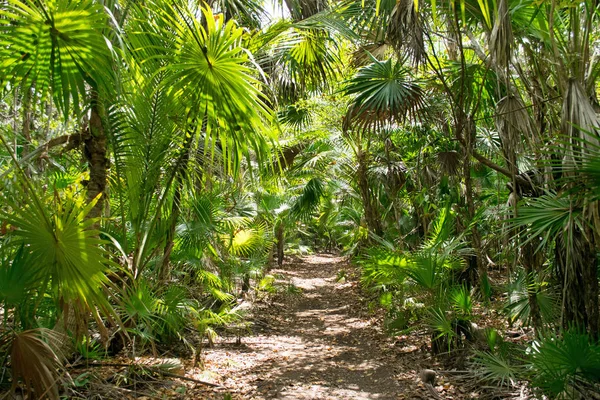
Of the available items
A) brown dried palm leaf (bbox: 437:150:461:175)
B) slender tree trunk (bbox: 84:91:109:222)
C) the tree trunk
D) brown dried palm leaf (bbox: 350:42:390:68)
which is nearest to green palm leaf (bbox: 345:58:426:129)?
brown dried palm leaf (bbox: 437:150:461:175)

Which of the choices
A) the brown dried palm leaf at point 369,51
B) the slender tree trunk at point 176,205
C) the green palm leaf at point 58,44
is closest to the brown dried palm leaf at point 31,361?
the green palm leaf at point 58,44

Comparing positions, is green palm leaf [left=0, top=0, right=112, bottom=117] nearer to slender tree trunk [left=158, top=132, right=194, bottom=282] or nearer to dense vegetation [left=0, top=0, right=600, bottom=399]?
dense vegetation [left=0, top=0, right=600, bottom=399]

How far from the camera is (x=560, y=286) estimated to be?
12.9 feet

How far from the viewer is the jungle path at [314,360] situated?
4.82 metres

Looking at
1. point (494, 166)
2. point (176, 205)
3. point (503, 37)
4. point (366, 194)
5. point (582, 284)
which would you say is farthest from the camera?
point (366, 194)

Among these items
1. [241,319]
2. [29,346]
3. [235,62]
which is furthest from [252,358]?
[235,62]

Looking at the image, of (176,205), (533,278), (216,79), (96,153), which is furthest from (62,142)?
(533,278)

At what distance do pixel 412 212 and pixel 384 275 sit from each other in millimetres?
6066

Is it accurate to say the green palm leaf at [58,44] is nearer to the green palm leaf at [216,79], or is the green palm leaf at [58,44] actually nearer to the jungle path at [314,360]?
the green palm leaf at [216,79]

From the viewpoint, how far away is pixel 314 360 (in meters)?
6.05

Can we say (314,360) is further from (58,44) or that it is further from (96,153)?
(58,44)

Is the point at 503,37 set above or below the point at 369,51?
below

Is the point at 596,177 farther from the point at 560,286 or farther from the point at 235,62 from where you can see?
the point at 235,62

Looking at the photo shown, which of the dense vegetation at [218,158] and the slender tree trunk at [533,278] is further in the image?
the slender tree trunk at [533,278]
